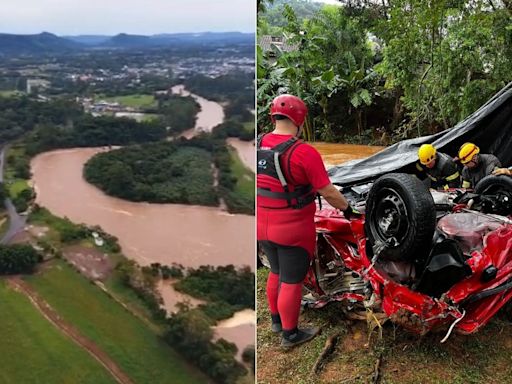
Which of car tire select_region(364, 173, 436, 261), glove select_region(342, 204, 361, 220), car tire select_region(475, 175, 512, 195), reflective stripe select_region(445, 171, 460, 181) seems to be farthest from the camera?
reflective stripe select_region(445, 171, 460, 181)

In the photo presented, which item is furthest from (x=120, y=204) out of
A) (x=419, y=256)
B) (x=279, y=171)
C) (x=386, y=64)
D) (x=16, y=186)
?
(x=386, y=64)

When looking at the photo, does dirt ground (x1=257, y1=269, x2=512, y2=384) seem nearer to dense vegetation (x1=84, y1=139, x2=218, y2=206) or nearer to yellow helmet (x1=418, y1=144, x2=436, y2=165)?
yellow helmet (x1=418, y1=144, x2=436, y2=165)

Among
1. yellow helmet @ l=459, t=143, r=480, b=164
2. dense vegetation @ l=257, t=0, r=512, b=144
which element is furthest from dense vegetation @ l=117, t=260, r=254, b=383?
dense vegetation @ l=257, t=0, r=512, b=144

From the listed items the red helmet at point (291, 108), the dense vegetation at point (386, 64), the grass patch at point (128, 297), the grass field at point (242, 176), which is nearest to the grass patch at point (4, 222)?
the grass patch at point (128, 297)

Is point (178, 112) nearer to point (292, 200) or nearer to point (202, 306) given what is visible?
point (202, 306)

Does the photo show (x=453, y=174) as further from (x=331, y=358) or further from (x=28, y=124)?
(x=28, y=124)
